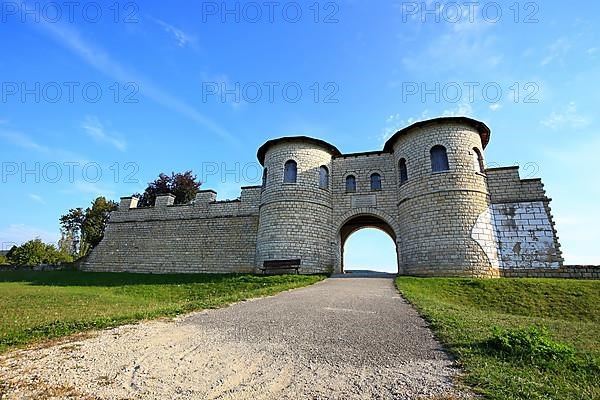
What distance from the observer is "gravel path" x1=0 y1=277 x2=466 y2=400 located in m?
3.09

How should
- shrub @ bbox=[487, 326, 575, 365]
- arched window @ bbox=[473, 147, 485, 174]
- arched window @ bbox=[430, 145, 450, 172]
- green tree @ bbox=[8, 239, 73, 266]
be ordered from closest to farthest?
shrub @ bbox=[487, 326, 575, 365], arched window @ bbox=[430, 145, 450, 172], arched window @ bbox=[473, 147, 485, 174], green tree @ bbox=[8, 239, 73, 266]

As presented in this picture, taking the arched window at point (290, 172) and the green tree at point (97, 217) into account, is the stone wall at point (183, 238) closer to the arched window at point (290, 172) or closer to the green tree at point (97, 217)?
the arched window at point (290, 172)

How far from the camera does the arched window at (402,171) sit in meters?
18.3

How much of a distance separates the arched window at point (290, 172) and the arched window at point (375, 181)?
477cm

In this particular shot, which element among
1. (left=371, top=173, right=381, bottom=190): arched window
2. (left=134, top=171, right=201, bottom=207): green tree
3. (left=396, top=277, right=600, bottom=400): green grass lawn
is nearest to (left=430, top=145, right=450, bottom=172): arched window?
(left=371, top=173, right=381, bottom=190): arched window

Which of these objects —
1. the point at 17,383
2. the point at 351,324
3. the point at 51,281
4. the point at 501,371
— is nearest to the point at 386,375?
the point at 501,371

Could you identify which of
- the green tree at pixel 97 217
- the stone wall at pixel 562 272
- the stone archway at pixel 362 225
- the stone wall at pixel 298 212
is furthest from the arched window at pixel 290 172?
the green tree at pixel 97 217

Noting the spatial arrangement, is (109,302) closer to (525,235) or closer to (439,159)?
(439,159)

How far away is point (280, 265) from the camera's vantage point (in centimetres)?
1677

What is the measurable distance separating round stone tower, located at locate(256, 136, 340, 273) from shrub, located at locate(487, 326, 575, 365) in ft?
43.7

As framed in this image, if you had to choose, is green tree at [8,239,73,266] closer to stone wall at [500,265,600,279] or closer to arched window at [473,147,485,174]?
arched window at [473,147,485,174]

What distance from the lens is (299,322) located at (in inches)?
237

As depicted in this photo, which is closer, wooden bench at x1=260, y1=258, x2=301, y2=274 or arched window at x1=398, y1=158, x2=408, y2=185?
wooden bench at x1=260, y1=258, x2=301, y2=274

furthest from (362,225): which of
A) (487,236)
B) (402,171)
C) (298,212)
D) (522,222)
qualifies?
(522,222)
